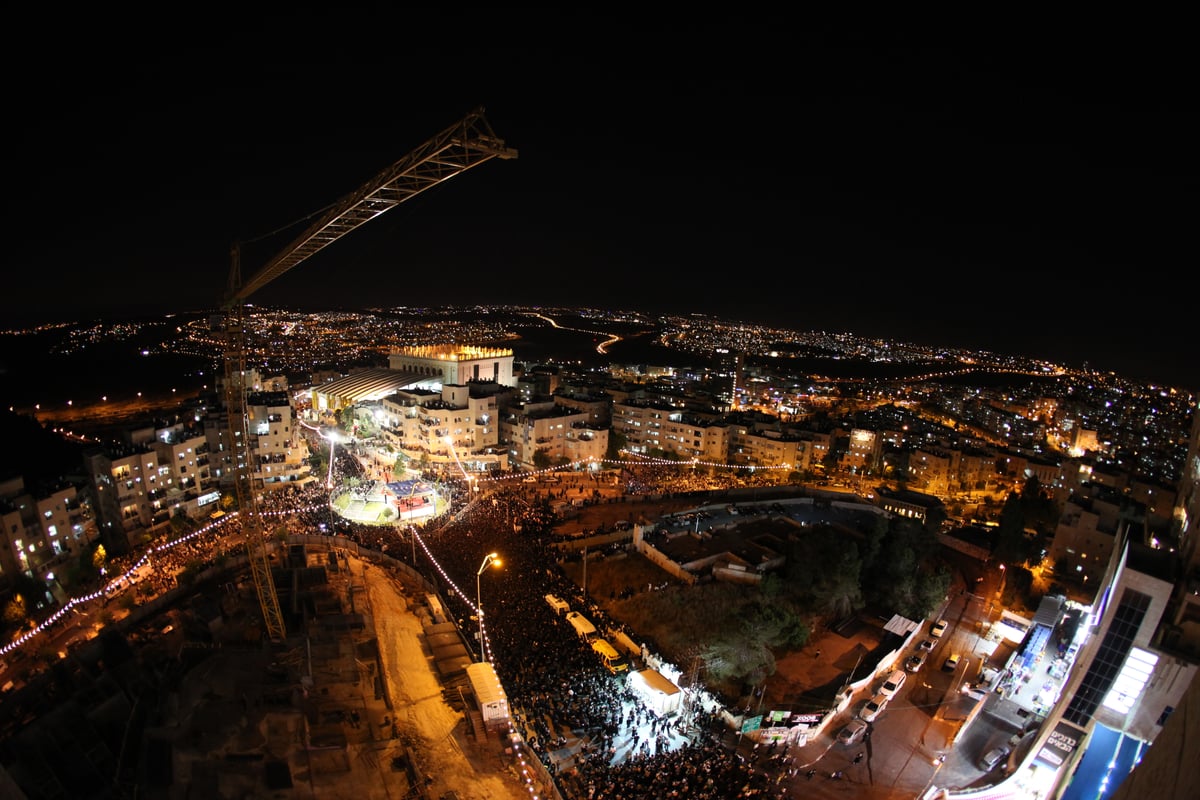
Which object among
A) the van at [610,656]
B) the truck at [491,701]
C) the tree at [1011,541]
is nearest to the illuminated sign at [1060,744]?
the van at [610,656]

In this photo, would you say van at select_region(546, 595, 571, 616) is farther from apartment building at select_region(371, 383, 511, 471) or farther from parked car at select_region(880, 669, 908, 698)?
apartment building at select_region(371, 383, 511, 471)

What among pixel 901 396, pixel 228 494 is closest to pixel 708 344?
pixel 901 396

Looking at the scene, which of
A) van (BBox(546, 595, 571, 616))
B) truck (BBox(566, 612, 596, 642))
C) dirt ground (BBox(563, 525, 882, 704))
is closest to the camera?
truck (BBox(566, 612, 596, 642))

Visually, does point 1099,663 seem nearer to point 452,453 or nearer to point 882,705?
point 882,705

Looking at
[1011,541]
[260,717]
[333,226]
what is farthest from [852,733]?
[333,226]

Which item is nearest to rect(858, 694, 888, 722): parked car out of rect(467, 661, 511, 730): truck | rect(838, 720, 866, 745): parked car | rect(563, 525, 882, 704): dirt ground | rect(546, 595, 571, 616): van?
rect(838, 720, 866, 745): parked car
